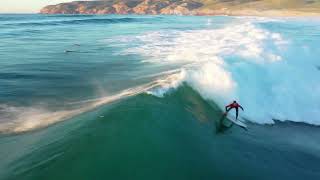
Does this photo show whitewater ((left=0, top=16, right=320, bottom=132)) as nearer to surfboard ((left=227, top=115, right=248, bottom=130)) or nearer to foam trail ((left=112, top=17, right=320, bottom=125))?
foam trail ((left=112, top=17, right=320, bottom=125))

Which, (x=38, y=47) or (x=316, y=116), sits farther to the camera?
(x=38, y=47)

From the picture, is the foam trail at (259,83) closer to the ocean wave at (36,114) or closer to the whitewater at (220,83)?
the whitewater at (220,83)

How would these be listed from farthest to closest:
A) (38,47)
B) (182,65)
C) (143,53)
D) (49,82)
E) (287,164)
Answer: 1. (38,47)
2. (143,53)
3. (182,65)
4. (49,82)
5. (287,164)

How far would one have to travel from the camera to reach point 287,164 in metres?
16.3

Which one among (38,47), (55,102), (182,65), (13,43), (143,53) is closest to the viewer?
(55,102)

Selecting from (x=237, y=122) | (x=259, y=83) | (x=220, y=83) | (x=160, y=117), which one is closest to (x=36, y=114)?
(x=160, y=117)

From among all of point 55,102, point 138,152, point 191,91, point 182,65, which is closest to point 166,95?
point 191,91

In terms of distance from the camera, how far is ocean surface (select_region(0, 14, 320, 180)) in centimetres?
1452

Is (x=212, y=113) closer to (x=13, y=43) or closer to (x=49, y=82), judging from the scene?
(x=49, y=82)

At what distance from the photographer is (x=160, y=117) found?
60.7 feet

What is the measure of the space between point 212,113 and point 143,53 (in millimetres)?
15648

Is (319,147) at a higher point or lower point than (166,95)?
lower

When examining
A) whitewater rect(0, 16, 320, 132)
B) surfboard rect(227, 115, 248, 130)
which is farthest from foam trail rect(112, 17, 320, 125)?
surfboard rect(227, 115, 248, 130)

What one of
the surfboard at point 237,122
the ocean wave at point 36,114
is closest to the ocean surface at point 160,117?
the ocean wave at point 36,114
